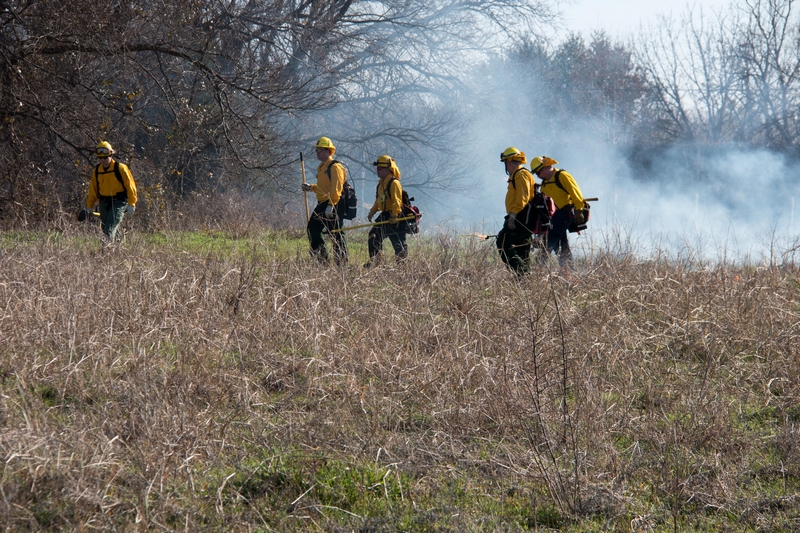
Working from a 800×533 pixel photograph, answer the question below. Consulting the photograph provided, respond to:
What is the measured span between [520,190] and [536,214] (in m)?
0.30

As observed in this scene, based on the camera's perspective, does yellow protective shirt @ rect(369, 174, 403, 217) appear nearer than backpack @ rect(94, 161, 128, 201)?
Yes

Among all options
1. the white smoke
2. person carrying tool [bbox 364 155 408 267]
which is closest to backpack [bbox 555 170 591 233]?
person carrying tool [bbox 364 155 408 267]

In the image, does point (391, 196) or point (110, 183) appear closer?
point (391, 196)

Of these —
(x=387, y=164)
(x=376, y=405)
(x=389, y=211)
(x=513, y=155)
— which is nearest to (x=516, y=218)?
(x=513, y=155)

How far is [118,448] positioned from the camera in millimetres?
3084

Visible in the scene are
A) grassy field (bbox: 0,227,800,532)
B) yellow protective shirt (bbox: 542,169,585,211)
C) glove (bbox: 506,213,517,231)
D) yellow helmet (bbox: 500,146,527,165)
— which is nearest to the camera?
grassy field (bbox: 0,227,800,532)

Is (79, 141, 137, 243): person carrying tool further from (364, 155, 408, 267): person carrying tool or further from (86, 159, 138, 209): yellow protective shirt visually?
(364, 155, 408, 267): person carrying tool

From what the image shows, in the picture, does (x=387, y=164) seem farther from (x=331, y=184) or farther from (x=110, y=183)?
(x=110, y=183)

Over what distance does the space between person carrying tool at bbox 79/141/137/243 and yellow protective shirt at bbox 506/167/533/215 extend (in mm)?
4366

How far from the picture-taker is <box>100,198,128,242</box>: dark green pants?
894 cm

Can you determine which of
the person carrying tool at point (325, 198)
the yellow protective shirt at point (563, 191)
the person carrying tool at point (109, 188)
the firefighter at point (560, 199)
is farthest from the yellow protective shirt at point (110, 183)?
the yellow protective shirt at point (563, 191)

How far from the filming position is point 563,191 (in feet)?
26.8

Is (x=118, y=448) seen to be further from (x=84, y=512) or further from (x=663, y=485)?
(x=663, y=485)

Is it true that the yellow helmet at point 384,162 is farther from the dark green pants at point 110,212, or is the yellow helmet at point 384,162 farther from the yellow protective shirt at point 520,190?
the dark green pants at point 110,212
